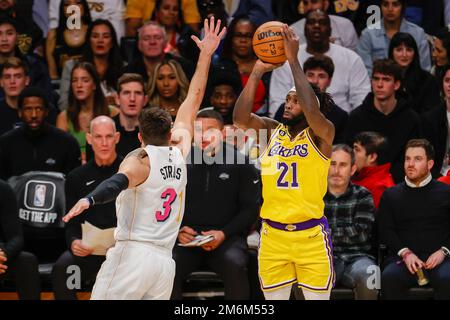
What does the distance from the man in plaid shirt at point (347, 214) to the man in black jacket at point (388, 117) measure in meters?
0.86

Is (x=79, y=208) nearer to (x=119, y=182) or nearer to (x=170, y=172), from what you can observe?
(x=119, y=182)

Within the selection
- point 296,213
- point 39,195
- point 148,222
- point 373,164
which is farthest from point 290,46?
point 39,195

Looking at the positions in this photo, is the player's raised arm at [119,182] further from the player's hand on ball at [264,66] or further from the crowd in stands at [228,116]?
the crowd in stands at [228,116]

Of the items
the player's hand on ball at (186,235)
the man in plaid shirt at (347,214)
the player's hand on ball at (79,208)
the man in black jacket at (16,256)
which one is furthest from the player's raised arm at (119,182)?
the man in plaid shirt at (347,214)

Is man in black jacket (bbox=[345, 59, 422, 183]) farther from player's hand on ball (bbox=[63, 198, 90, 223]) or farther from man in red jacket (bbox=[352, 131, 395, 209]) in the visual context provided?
player's hand on ball (bbox=[63, 198, 90, 223])

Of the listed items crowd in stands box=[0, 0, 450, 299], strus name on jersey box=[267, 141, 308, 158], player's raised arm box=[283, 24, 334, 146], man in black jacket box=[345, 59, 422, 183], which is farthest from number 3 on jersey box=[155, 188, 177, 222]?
man in black jacket box=[345, 59, 422, 183]

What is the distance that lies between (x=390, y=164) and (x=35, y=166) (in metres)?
3.18

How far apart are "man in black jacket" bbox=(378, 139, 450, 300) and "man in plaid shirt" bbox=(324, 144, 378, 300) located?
14 cm

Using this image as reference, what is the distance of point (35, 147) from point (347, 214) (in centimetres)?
288

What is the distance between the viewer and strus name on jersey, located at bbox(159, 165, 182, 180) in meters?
6.09

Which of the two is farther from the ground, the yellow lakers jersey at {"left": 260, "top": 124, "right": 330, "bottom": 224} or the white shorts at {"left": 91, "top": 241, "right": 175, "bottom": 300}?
the yellow lakers jersey at {"left": 260, "top": 124, "right": 330, "bottom": 224}

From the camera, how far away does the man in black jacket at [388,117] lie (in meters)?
8.75

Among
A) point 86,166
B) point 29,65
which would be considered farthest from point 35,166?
point 29,65

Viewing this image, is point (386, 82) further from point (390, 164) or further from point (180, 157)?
point (180, 157)
